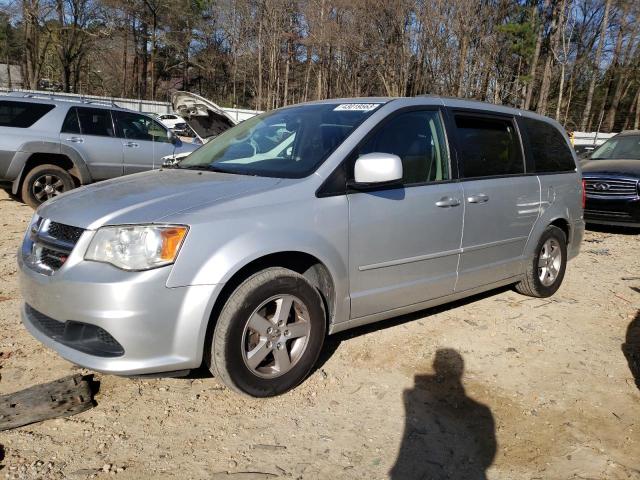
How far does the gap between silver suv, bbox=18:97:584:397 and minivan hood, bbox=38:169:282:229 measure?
1 cm

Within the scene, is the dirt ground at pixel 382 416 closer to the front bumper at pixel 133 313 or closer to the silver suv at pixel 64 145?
the front bumper at pixel 133 313

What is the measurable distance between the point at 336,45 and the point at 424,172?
3129 centimetres

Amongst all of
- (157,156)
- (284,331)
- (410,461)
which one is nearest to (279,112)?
(284,331)

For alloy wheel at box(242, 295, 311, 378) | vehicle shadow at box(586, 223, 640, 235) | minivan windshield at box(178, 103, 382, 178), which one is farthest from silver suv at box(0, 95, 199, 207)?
vehicle shadow at box(586, 223, 640, 235)

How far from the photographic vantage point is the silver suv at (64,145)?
7652 millimetres

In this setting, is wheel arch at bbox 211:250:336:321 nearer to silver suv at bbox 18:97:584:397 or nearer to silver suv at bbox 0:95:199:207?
silver suv at bbox 18:97:584:397

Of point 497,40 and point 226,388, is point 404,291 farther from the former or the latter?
point 497,40

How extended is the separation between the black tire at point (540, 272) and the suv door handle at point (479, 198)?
1.08 meters

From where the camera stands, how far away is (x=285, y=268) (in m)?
3.07

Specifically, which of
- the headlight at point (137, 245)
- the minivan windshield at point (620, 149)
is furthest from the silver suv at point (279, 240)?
the minivan windshield at point (620, 149)

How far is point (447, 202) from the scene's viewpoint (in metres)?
3.80

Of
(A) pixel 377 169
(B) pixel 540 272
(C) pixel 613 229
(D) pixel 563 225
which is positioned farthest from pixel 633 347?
(C) pixel 613 229

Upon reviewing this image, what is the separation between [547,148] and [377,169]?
264 centimetres

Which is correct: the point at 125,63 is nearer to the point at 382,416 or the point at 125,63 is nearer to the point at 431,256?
the point at 431,256
